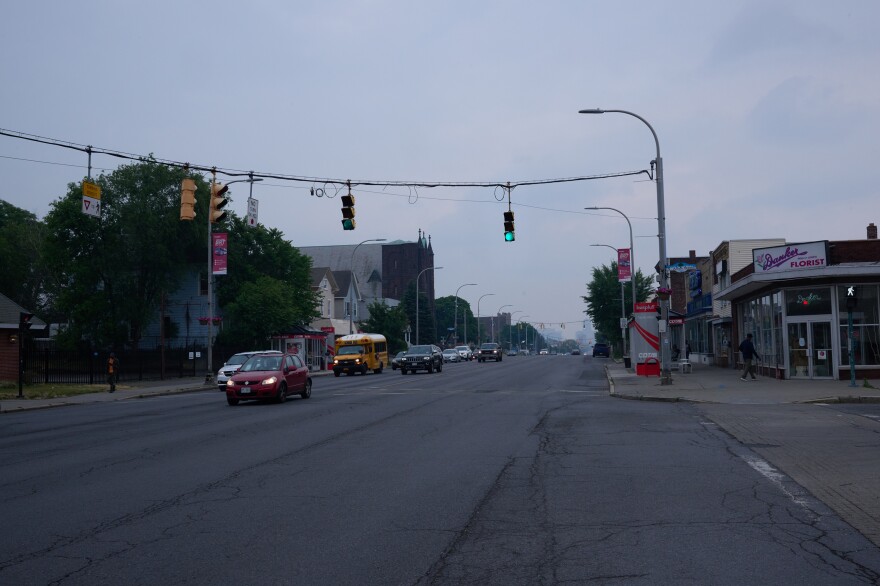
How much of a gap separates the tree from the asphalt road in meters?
56.1

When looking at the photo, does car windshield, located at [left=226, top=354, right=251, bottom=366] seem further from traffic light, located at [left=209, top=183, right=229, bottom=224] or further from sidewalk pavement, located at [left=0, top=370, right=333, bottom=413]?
traffic light, located at [left=209, top=183, right=229, bottom=224]

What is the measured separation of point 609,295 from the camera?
240 ft

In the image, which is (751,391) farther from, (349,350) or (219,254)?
(349,350)

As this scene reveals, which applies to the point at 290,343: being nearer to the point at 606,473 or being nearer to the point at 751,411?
the point at 751,411

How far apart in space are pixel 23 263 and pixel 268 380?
49012mm

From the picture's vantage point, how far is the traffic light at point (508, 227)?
1067 inches

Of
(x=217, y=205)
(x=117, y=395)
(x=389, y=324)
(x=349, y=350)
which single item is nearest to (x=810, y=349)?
(x=217, y=205)

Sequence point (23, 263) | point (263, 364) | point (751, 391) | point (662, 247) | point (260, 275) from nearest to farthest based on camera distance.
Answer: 1. point (263, 364)
2. point (751, 391)
3. point (662, 247)
4. point (260, 275)
5. point (23, 263)

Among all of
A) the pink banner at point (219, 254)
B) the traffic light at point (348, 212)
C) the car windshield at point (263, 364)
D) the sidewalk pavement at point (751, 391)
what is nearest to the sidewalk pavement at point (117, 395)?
the pink banner at point (219, 254)

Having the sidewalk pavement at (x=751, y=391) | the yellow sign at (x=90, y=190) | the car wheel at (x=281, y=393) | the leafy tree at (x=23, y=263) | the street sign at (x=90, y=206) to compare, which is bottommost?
the sidewalk pavement at (x=751, y=391)

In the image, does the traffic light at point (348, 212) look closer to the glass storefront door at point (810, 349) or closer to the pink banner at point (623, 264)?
the glass storefront door at point (810, 349)

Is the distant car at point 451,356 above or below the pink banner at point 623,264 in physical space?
below

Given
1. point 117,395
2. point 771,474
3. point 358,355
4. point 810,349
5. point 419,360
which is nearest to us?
point 771,474

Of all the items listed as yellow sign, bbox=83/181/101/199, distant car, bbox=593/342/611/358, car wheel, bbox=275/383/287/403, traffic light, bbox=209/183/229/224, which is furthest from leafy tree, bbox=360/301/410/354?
yellow sign, bbox=83/181/101/199
